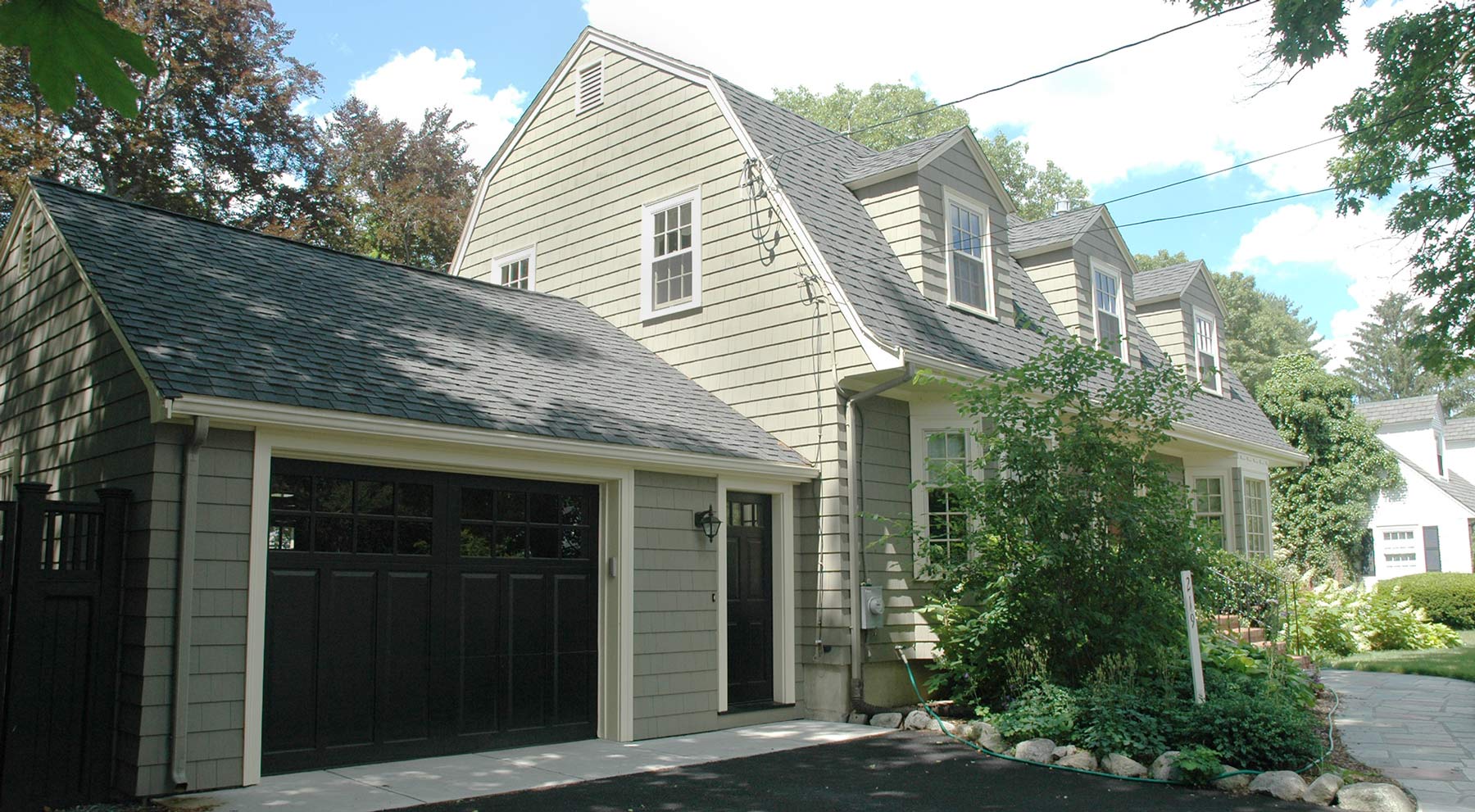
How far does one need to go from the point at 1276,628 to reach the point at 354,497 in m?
9.40

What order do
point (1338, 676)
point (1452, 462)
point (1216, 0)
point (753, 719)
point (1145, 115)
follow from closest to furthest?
point (753, 719)
point (1216, 0)
point (1338, 676)
point (1145, 115)
point (1452, 462)

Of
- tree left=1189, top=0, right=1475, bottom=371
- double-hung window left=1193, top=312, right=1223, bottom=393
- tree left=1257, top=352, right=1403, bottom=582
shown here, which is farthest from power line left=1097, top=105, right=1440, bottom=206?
tree left=1257, top=352, right=1403, bottom=582

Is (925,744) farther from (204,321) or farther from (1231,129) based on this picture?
(1231,129)

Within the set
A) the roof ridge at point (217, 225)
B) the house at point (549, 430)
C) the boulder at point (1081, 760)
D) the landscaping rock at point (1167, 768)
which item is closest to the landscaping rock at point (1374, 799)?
the landscaping rock at point (1167, 768)

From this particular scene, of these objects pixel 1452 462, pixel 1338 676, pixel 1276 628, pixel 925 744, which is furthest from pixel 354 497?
pixel 1452 462

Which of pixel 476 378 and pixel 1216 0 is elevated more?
pixel 1216 0

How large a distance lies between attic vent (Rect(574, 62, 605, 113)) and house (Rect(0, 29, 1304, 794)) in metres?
0.05

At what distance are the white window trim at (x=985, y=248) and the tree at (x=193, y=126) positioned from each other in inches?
544

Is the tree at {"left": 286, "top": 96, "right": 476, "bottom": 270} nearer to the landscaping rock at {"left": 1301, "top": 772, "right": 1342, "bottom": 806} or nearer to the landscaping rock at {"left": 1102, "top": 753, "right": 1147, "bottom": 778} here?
the landscaping rock at {"left": 1102, "top": 753, "right": 1147, "bottom": 778}

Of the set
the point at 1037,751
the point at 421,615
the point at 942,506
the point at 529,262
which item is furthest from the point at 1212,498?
the point at 421,615

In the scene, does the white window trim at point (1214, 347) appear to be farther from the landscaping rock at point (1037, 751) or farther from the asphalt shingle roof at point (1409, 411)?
the asphalt shingle roof at point (1409, 411)

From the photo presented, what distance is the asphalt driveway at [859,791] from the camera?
6.57m

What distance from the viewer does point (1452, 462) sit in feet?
115

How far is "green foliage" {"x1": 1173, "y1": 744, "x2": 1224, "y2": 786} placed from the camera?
7.15m
